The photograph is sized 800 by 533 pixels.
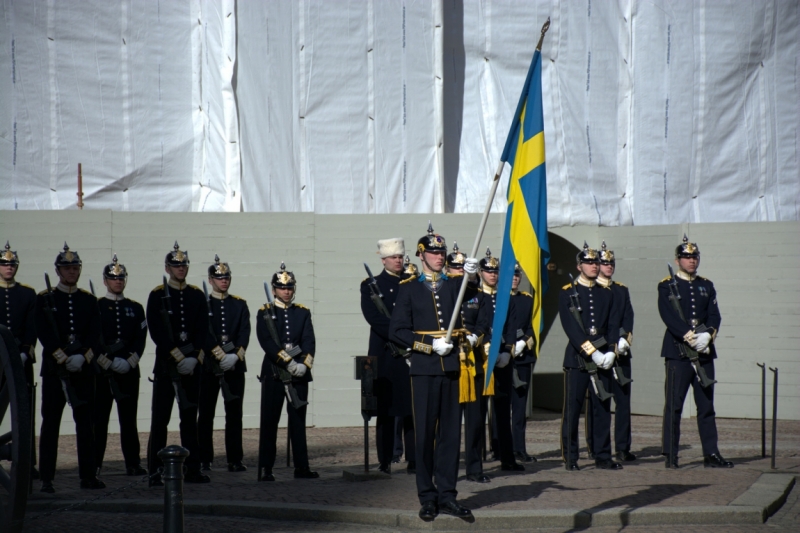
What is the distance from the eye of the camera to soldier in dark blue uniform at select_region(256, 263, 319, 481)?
936 centimetres

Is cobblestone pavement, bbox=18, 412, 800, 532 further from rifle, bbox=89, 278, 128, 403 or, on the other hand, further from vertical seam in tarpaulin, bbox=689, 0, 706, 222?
vertical seam in tarpaulin, bbox=689, 0, 706, 222

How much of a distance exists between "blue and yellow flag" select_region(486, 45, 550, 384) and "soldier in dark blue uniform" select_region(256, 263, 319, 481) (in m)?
2.69

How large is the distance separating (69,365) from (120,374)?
674 millimetres

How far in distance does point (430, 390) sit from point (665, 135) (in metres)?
9.58

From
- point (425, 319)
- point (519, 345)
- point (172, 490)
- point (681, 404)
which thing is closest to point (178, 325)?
point (425, 319)

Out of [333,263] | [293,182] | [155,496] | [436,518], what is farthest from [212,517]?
[293,182]

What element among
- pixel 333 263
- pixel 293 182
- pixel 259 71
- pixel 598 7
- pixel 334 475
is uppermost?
pixel 598 7

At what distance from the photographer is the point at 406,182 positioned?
1496 centimetres

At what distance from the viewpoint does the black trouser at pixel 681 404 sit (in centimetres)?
993

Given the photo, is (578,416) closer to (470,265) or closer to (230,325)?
(230,325)

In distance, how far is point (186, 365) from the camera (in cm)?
945

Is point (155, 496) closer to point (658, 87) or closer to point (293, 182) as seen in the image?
point (293, 182)

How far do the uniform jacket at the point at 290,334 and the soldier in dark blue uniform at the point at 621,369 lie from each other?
2.89m

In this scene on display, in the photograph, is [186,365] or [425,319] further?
[186,365]
